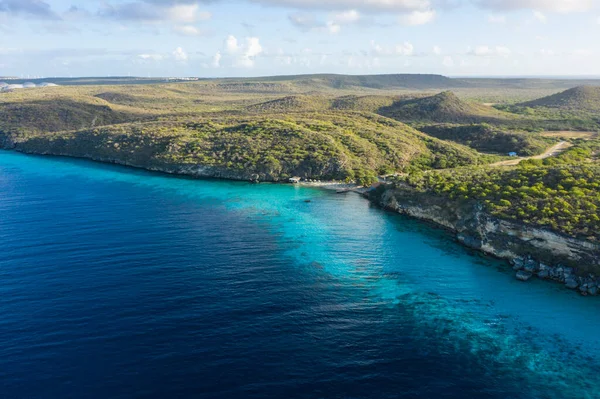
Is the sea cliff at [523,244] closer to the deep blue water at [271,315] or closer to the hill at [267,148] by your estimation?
the deep blue water at [271,315]

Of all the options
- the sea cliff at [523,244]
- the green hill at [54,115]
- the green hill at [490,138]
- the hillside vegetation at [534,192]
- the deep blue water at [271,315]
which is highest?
the green hill at [54,115]

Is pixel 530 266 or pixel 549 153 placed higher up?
pixel 549 153

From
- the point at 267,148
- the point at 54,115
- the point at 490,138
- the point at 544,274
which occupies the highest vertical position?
the point at 54,115

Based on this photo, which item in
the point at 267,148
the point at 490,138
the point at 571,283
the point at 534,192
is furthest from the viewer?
the point at 490,138

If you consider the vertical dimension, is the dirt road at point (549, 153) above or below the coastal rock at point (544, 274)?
above

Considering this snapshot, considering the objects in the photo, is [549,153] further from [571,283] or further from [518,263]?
[571,283]

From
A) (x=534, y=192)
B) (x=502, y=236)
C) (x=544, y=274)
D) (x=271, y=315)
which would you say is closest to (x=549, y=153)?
(x=534, y=192)

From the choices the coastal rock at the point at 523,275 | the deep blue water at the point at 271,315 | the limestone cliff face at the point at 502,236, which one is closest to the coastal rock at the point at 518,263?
the limestone cliff face at the point at 502,236
